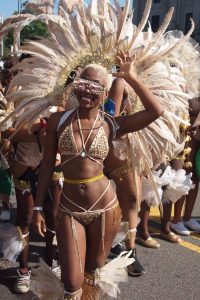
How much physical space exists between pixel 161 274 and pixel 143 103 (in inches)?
77.3

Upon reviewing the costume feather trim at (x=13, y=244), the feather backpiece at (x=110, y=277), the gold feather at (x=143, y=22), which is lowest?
the costume feather trim at (x=13, y=244)

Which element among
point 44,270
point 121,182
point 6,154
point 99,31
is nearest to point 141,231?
point 121,182

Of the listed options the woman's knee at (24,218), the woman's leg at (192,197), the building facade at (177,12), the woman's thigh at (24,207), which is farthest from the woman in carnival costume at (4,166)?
the building facade at (177,12)

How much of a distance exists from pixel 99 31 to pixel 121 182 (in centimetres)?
159

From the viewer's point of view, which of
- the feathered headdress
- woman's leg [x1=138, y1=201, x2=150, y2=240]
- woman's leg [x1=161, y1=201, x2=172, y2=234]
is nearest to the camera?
the feathered headdress

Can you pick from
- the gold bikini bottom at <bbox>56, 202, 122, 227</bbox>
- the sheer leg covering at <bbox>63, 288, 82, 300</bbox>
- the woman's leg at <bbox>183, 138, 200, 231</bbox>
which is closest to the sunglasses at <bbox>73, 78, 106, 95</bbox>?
the gold bikini bottom at <bbox>56, 202, 122, 227</bbox>

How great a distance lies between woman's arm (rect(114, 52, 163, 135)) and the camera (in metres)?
3.03

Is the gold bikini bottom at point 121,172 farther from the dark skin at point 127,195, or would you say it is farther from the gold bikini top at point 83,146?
the gold bikini top at point 83,146

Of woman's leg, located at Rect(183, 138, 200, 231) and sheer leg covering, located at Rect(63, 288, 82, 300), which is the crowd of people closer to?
sheer leg covering, located at Rect(63, 288, 82, 300)

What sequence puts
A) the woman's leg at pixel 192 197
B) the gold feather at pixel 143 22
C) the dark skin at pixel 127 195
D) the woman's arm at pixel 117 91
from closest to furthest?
the gold feather at pixel 143 22, the woman's arm at pixel 117 91, the dark skin at pixel 127 195, the woman's leg at pixel 192 197

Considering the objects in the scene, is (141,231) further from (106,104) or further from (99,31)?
(99,31)

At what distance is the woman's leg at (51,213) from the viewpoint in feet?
13.1

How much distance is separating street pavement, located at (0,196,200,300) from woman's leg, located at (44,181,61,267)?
36cm

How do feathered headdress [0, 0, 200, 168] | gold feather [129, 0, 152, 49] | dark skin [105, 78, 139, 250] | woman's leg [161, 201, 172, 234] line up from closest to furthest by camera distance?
gold feather [129, 0, 152, 49]
feathered headdress [0, 0, 200, 168]
dark skin [105, 78, 139, 250]
woman's leg [161, 201, 172, 234]
